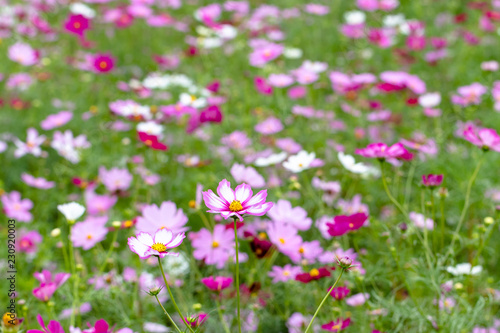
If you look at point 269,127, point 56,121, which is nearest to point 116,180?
point 56,121

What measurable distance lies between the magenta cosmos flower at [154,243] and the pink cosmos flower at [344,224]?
1.19 ft

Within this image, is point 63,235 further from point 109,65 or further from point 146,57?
point 146,57

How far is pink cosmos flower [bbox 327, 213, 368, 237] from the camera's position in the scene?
100cm

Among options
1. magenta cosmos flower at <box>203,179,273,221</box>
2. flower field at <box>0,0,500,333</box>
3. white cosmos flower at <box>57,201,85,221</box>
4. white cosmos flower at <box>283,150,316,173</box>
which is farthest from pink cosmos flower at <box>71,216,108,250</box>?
magenta cosmos flower at <box>203,179,273,221</box>

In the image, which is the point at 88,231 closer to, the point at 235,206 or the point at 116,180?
the point at 116,180

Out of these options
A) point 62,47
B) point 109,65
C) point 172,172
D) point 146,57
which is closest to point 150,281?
point 172,172

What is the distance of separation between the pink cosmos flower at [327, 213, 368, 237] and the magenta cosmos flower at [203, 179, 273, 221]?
0.28 m

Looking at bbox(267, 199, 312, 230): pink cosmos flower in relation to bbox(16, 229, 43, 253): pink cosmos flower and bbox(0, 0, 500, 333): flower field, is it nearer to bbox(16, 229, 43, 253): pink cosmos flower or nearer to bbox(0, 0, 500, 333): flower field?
bbox(0, 0, 500, 333): flower field

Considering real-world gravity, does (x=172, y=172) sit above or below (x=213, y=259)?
below

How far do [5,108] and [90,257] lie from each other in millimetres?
1103

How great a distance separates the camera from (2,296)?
4.37 ft

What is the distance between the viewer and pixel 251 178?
1312 millimetres

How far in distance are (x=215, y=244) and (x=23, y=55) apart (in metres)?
1.67

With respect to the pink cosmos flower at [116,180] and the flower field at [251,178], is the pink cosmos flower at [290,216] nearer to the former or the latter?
the flower field at [251,178]
